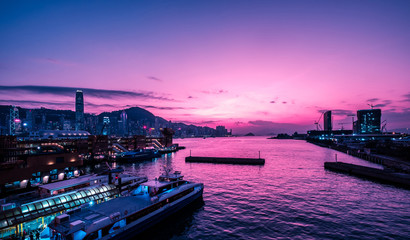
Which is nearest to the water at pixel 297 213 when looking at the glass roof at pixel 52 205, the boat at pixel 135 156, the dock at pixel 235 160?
the glass roof at pixel 52 205

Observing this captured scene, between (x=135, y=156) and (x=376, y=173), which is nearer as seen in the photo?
(x=376, y=173)

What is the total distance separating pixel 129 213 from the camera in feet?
72.2

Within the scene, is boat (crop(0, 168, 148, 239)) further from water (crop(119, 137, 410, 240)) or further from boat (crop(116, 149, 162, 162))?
boat (crop(116, 149, 162, 162))

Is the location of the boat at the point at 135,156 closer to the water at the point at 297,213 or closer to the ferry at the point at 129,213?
the water at the point at 297,213

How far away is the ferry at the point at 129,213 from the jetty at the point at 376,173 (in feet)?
146

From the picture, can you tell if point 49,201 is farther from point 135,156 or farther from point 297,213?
point 135,156

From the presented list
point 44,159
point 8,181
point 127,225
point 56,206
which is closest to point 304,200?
point 127,225

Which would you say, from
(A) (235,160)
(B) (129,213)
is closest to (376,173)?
(A) (235,160)

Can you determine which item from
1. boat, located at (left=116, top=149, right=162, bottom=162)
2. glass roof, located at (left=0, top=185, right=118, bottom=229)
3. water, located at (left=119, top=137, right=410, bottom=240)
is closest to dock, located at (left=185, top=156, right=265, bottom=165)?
boat, located at (left=116, top=149, right=162, bottom=162)

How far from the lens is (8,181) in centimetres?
3653

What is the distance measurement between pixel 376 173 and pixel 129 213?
5705 centimetres

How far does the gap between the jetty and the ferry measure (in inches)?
1749

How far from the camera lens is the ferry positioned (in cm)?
1805

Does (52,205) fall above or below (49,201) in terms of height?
below
